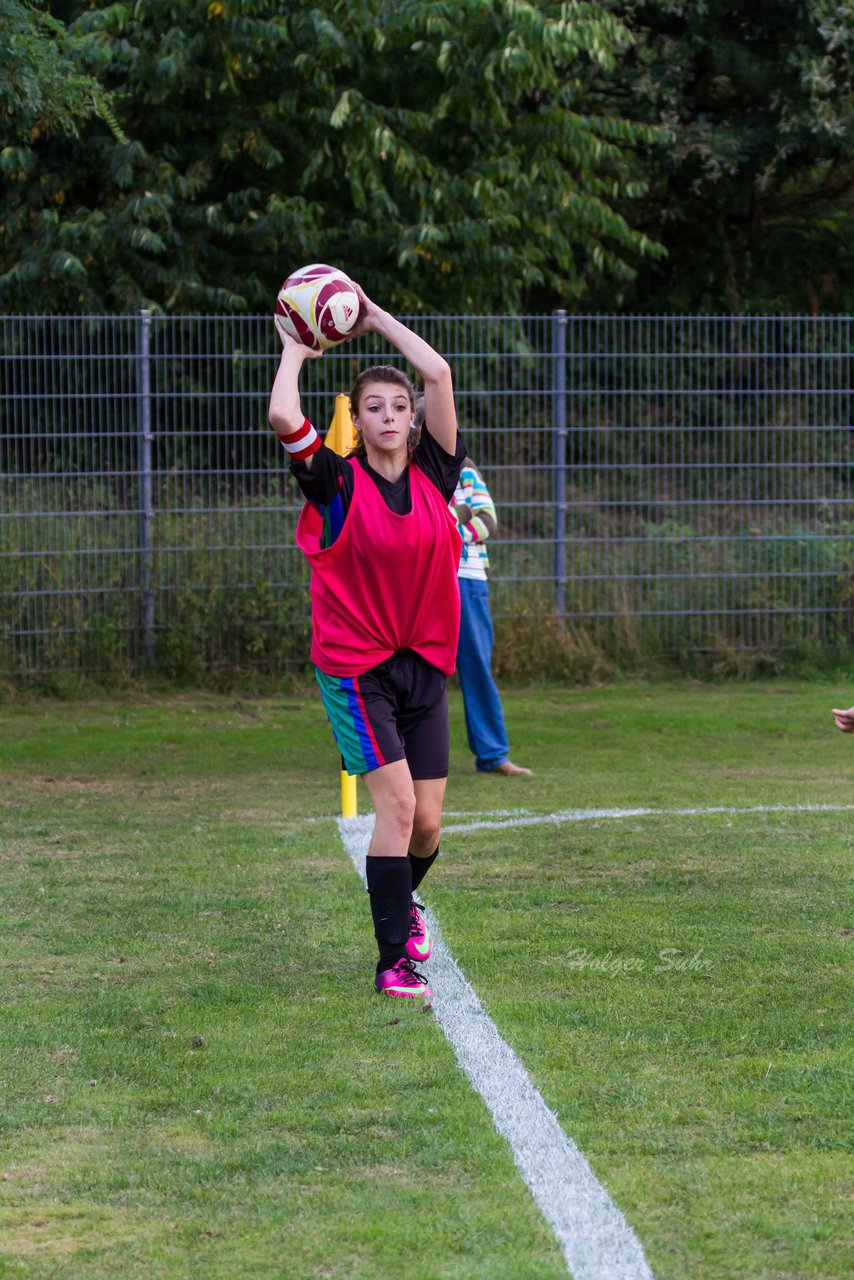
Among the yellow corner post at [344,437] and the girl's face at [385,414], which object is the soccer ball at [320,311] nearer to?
the girl's face at [385,414]

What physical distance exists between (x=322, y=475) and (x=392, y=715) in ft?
2.52

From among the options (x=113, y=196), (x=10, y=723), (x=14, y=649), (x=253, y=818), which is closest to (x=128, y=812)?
(x=253, y=818)

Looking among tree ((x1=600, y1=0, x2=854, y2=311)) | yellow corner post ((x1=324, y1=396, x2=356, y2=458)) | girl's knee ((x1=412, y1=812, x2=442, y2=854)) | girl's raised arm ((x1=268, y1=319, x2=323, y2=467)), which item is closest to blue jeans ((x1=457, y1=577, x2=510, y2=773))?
yellow corner post ((x1=324, y1=396, x2=356, y2=458))

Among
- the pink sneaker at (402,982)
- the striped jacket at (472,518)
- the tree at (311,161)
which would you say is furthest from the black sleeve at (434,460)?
the tree at (311,161)

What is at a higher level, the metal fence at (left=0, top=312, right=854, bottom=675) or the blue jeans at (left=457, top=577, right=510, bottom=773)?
the metal fence at (left=0, top=312, right=854, bottom=675)

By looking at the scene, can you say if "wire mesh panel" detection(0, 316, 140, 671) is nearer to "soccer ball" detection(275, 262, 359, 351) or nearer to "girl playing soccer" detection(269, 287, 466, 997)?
"soccer ball" detection(275, 262, 359, 351)

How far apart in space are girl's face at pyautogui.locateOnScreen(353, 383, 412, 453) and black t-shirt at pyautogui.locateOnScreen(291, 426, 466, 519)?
110 millimetres

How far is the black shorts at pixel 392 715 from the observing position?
4.80 meters

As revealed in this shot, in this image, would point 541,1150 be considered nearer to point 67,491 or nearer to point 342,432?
point 342,432

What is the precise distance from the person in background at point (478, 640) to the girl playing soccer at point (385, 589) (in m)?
4.03

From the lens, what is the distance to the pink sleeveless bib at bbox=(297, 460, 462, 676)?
15.6 ft

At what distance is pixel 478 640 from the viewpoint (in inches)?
364

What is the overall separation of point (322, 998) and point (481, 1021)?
549 millimetres

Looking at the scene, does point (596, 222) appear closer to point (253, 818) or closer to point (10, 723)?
point (10, 723)
